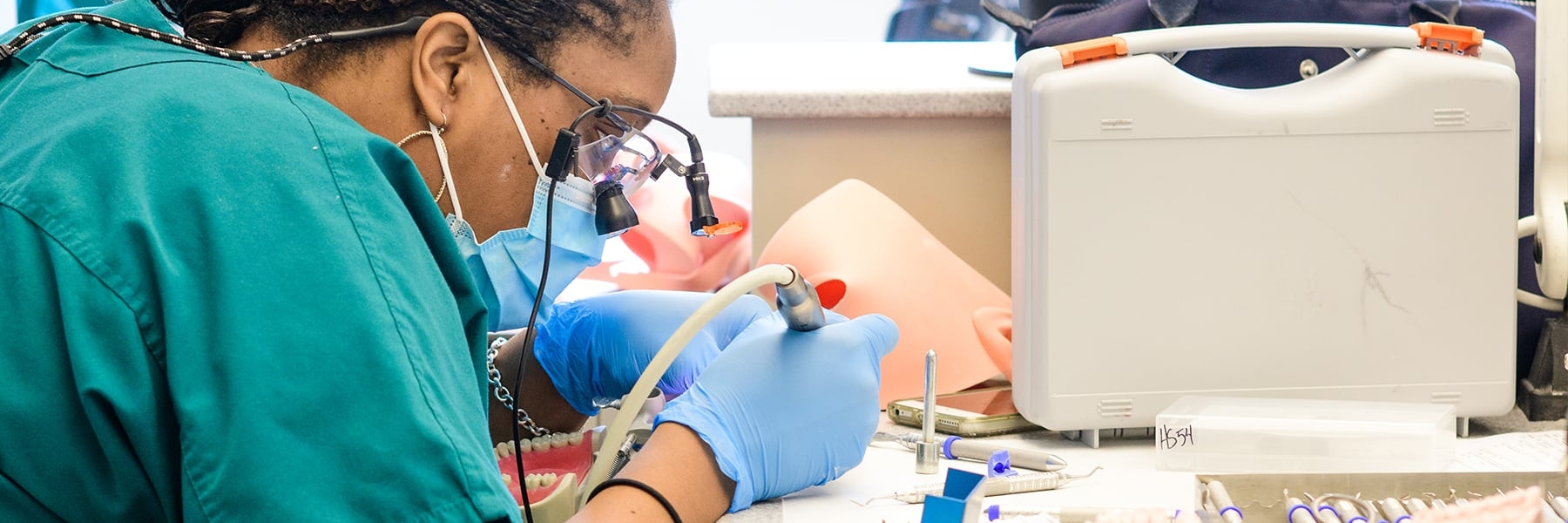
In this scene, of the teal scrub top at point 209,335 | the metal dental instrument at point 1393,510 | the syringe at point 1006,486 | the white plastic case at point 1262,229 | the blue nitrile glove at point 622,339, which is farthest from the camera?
the blue nitrile glove at point 622,339

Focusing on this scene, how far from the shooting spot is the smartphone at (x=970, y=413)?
1235 mm

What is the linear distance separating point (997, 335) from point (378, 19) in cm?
71

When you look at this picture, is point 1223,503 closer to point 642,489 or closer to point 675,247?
point 642,489


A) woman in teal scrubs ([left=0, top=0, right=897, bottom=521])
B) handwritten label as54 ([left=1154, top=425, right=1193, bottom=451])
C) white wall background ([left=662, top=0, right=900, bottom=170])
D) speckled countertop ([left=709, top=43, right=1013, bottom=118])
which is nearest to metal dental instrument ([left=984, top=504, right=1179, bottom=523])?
handwritten label as54 ([left=1154, top=425, right=1193, bottom=451])

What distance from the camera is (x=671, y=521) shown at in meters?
0.95

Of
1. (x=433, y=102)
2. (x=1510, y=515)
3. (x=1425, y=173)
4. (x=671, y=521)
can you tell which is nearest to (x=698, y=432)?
(x=671, y=521)

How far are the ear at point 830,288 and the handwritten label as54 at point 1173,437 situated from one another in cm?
41

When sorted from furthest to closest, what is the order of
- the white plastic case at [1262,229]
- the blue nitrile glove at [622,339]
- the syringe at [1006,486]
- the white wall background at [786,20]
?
the white wall background at [786,20]
the blue nitrile glove at [622,339]
the white plastic case at [1262,229]
the syringe at [1006,486]

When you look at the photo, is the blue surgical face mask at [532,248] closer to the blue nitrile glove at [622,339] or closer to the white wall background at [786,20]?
the blue nitrile glove at [622,339]

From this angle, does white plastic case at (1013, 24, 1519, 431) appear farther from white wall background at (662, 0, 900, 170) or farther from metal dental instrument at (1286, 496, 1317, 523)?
white wall background at (662, 0, 900, 170)

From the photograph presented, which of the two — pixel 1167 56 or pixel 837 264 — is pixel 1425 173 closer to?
pixel 1167 56

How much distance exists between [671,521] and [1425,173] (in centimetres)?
75

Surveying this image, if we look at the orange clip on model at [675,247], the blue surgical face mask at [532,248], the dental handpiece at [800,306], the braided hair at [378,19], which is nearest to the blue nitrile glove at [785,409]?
the dental handpiece at [800,306]

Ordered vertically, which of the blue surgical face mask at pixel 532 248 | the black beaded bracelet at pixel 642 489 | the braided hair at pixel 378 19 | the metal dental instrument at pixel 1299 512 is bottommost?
the black beaded bracelet at pixel 642 489
